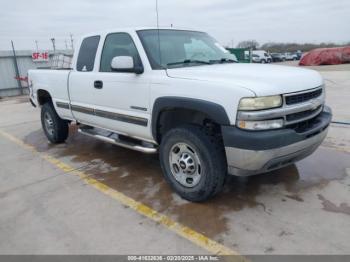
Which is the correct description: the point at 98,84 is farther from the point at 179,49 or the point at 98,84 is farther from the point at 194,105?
the point at 194,105

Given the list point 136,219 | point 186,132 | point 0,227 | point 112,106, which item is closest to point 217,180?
point 186,132

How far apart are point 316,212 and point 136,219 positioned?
1.86 m

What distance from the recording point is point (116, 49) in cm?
451

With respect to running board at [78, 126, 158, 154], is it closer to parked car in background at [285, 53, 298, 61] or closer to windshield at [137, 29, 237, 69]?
windshield at [137, 29, 237, 69]

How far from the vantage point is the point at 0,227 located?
3406 millimetres

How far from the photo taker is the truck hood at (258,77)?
9.93 ft

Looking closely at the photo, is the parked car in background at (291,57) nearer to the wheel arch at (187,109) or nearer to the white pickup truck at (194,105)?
the white pickup truck at (194,105)

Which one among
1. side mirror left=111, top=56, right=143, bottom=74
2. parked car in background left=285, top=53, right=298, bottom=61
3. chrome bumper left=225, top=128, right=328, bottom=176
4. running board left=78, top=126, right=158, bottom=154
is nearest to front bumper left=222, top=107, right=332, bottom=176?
chrome bumper left=225, top=128, right=328, bottom=176

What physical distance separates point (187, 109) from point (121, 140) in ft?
4.84

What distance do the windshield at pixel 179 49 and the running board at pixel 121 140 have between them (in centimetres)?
103

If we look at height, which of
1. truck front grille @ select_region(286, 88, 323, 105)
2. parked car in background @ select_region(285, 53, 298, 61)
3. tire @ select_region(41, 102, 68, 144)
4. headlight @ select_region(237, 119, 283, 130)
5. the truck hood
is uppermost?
the truck hood

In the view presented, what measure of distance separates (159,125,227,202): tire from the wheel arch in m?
0.20

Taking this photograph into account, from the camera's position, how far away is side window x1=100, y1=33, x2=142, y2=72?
13.7 feet

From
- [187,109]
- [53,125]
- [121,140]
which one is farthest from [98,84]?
[53,125]
